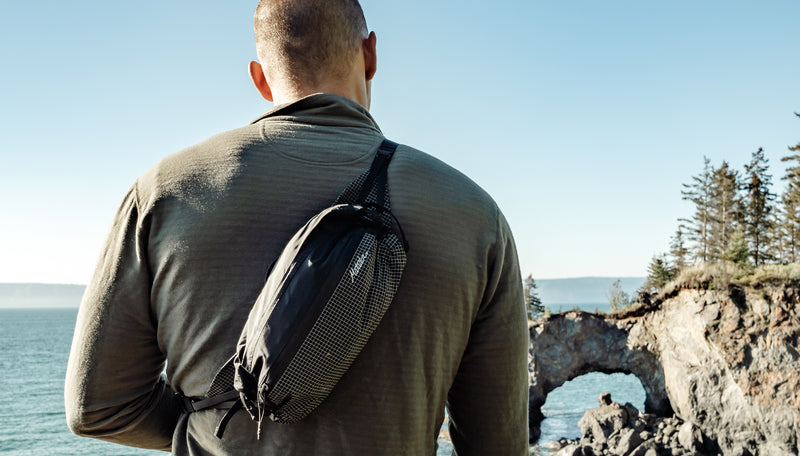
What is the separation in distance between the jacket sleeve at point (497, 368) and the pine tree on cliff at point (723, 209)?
3916 cm

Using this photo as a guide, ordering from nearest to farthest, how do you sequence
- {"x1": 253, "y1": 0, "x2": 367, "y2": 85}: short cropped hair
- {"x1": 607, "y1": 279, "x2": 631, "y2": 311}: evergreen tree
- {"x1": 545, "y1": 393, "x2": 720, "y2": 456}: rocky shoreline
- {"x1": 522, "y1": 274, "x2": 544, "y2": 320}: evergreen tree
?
{"x1": 253, "y1": 0, "x2": 367, "y2": 85}: short cropped hair
{"x1": 545, "y1": 393, "x2": 720, "y2": 456}: rocky shoreline
{"x1": 607, "y1": 279, "x2": 631, "y2": 311}: evergreen tree
{"x1": 522, "y1": 274, "x2": 544, "y2": 320}: evergreen tree

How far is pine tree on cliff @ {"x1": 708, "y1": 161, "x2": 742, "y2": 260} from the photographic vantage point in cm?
3716

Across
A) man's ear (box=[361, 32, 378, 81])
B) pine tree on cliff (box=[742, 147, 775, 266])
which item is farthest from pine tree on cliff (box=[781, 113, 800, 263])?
man's ear (box=[361, 32, 378, 81])

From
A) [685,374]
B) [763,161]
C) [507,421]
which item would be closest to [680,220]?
[763,161]

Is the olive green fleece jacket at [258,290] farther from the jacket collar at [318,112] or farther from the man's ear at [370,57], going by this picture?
the man's ear at [370,57]

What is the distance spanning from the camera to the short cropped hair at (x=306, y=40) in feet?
4.86

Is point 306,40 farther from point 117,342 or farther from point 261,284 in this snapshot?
point 117,342

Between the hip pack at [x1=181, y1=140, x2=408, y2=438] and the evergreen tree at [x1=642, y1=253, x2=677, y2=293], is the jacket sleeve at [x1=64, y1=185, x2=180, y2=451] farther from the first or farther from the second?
the evergreen tree at [x1=642, y1=253, x2=677, y2=293]

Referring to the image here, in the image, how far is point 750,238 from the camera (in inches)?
1366

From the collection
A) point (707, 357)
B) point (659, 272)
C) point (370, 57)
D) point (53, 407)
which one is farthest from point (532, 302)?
point (370, 57)

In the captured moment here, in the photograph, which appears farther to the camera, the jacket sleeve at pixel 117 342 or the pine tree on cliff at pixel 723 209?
the pine tree on cliff at pixel 723 209

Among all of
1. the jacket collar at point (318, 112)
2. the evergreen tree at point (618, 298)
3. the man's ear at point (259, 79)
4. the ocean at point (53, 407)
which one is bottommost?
the ocean at point (53, 407)

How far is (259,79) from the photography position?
5.27 feet

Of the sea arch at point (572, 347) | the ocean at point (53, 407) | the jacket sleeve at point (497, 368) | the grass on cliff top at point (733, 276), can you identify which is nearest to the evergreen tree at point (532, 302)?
the ocean at point (53, 407)
